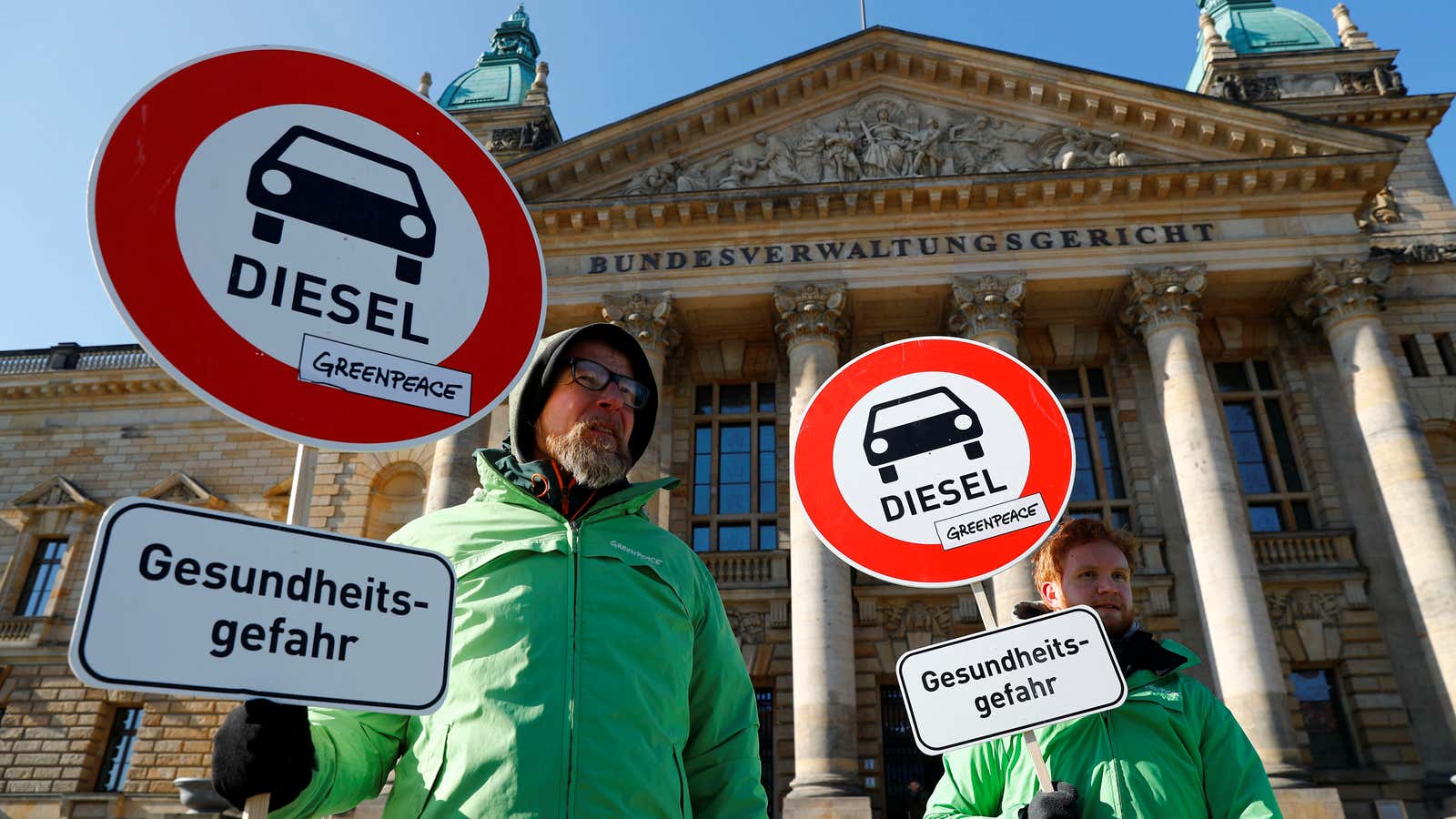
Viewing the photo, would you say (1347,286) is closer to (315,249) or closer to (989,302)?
(989,302)

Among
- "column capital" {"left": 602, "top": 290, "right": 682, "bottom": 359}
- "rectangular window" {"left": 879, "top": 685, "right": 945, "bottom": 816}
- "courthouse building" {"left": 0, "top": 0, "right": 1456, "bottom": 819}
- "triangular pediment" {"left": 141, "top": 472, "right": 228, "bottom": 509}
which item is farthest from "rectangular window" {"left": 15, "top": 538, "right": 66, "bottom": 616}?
"rectangular window" {"left": 879, "top": 685, "right": 945, "bottom": 816}

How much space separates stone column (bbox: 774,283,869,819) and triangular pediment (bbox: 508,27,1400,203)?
6.05 metres

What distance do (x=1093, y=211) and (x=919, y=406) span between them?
18.7m

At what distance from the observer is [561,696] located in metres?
2.41

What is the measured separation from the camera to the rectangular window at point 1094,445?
2031cm

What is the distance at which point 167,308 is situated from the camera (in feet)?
6.36

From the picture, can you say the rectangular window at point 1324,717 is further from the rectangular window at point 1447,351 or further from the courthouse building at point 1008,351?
the rectangular window at point 1447,351

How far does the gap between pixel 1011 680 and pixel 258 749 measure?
81.8 inches

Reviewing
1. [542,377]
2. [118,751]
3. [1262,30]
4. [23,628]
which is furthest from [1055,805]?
[1262,30]

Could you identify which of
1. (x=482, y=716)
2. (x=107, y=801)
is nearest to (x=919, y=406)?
(x=482, y=716)

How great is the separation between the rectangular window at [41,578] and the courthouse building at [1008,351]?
0.12m

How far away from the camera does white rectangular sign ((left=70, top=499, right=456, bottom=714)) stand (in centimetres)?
157

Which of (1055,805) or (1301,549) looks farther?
(1301,549)

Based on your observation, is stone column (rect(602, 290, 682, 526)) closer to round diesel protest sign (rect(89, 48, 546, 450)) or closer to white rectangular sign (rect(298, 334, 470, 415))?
round diesel protest sign (rect(89, 48, 546, 450))
